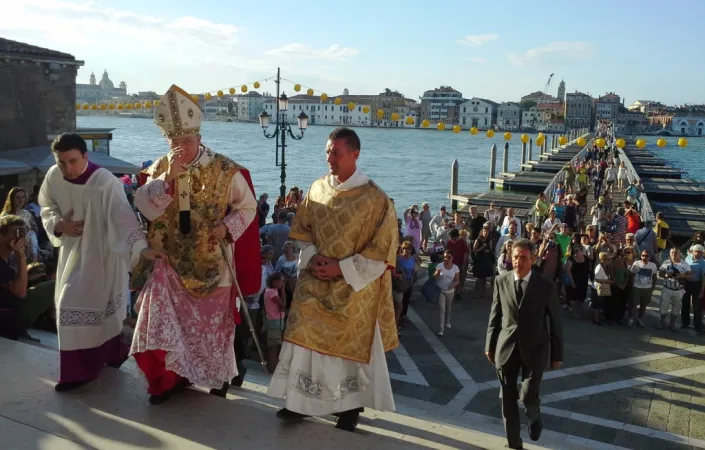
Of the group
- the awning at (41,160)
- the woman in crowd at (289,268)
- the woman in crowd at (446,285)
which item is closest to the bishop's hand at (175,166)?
the woman in crowd at (289,268)

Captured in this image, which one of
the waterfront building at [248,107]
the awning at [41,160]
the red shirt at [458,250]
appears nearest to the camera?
the red shirt at [458,250]

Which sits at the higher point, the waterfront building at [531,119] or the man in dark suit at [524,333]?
the waterfront building at [531,119]

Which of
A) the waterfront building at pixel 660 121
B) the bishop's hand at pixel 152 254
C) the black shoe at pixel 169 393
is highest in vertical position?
the waterfront building at pixel 660 121

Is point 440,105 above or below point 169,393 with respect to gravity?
above

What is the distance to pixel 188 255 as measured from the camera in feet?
13.3

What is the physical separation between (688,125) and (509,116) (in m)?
47.4

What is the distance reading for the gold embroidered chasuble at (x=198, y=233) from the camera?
13.3 ft

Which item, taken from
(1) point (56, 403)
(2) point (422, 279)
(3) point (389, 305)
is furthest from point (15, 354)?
(2) point (422, 279)

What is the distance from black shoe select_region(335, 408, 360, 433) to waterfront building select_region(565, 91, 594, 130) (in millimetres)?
163997

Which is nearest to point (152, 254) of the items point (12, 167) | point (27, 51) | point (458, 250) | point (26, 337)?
point (26, 337)

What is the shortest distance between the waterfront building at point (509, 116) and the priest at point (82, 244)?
161615mm

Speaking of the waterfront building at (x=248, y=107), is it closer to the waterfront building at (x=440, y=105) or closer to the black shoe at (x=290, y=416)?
the waterfront building at (x=440, y=105)

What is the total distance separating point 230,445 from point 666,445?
4.25m

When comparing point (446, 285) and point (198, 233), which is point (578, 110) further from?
point (198, 233)
